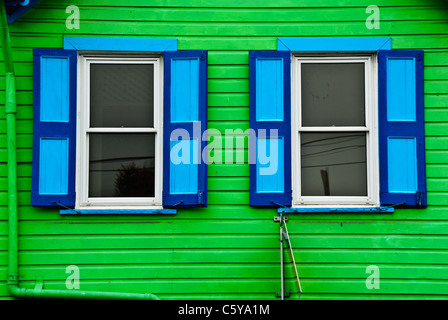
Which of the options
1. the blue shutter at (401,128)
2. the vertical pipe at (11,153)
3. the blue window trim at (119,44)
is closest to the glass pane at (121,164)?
the vertical pipe at (11,153)

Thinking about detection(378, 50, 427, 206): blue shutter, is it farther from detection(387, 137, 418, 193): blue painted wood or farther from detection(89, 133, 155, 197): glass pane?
detection(89, 133, 155, 197): glass pane

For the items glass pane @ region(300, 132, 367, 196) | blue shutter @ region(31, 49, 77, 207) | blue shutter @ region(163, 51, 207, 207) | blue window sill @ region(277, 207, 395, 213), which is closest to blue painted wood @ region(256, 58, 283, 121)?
glass pane @ region(300, 132, 367, 196)

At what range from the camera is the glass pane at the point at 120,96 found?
549 cm

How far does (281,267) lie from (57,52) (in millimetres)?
2918

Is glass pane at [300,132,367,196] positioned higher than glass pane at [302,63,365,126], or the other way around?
glass pane at [302,63,365,126]

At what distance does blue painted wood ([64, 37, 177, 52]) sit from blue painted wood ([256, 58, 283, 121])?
0.88 metres

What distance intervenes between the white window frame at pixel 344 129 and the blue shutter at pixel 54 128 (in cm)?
211

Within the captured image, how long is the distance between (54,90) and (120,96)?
0.62 meters

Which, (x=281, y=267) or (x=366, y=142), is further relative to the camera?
(x=366, y=142)

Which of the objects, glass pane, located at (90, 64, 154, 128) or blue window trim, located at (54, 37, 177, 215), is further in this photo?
glass pane, located at (90, 64, 154, 128)

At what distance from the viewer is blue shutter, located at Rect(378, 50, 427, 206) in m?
5.27
